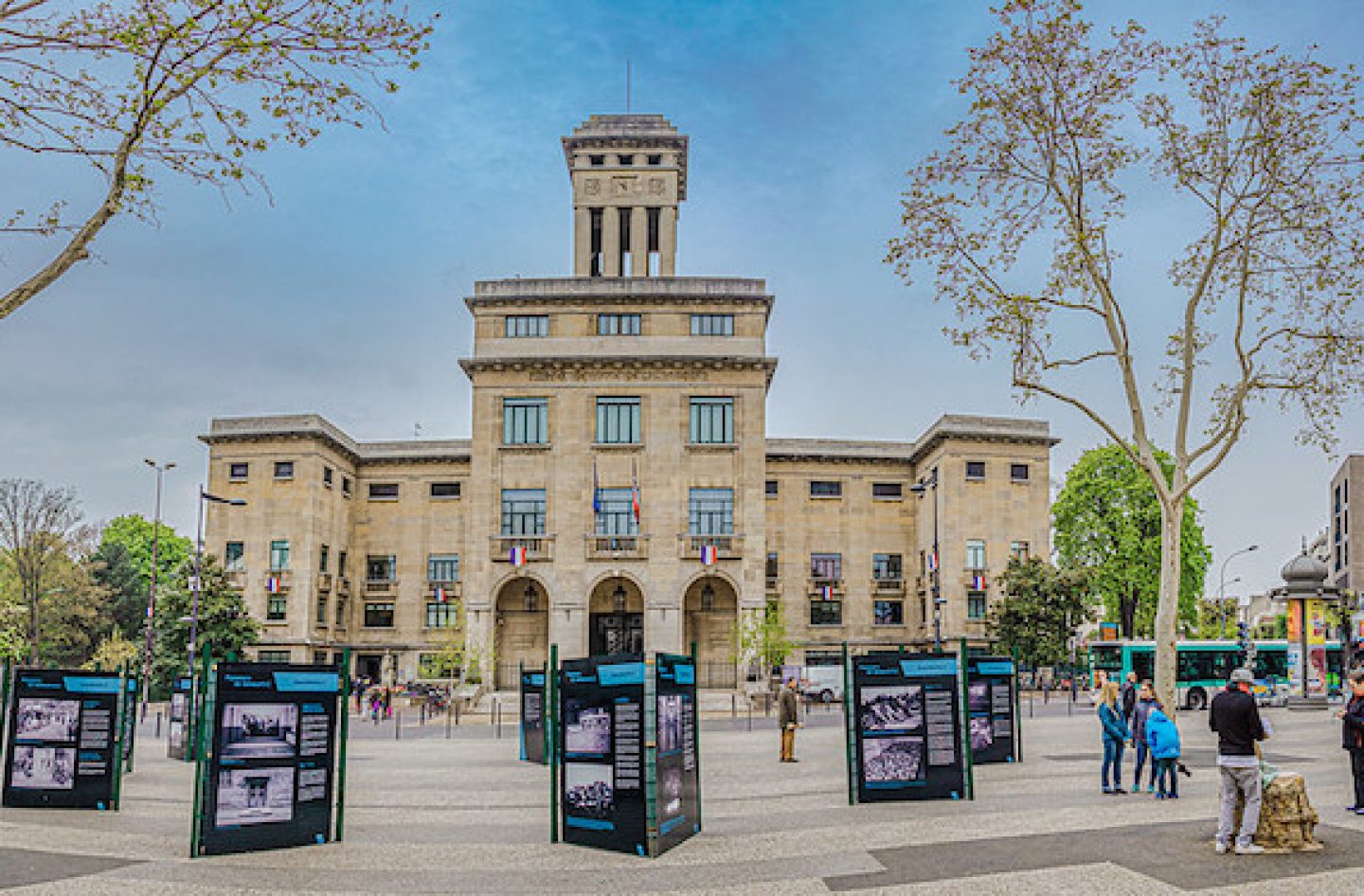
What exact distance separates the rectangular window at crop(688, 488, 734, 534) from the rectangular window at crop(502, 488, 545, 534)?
771cm

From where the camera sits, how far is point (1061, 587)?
59.3 meters

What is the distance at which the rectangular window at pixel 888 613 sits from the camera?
7069cm

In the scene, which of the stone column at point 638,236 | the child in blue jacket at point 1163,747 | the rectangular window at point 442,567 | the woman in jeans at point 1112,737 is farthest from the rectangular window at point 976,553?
the child in blue jacket at point 1163,747

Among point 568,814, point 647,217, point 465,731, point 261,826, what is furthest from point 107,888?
point 647,217

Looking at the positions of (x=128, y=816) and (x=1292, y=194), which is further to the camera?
(x=1292, y=194)

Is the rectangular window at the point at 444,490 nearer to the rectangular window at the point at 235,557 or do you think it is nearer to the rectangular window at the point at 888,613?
the rectangular window at the point at 235,557

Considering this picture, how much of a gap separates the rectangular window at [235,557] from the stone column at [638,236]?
27665 millimetres

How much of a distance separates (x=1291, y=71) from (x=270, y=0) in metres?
21.3

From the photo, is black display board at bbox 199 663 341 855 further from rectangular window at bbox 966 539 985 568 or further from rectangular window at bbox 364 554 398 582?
rectangular window at bbox 364 554 398 582

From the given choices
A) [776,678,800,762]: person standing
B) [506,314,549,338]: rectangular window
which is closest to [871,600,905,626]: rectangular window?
[506,314,549,338]: rectangular window

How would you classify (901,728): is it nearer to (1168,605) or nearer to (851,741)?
(851,741)

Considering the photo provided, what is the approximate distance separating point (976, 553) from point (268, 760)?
187 feet

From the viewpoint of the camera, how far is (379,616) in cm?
7181

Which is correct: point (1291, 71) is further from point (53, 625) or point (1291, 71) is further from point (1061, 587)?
point (53, 625)
